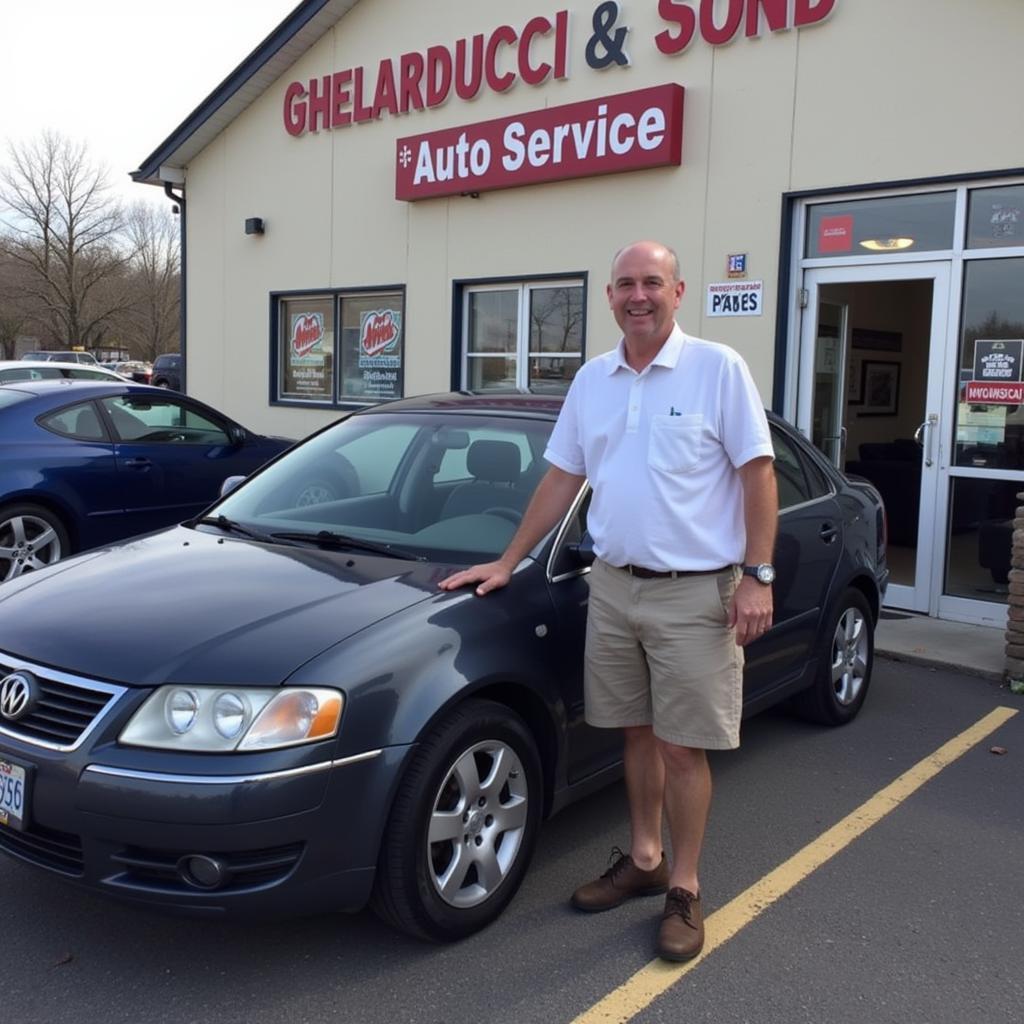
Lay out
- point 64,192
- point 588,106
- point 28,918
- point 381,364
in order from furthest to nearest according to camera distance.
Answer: point 64,192, point 381,364, point 588,106, point 28,918

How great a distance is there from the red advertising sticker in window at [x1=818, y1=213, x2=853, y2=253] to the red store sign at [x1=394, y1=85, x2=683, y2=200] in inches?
50.1

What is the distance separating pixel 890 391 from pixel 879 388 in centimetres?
24

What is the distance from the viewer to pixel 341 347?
11.3 meters

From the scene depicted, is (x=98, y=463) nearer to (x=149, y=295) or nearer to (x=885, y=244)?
(x=885, y=244)

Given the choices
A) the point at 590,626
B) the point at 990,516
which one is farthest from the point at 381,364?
the point at 590,626

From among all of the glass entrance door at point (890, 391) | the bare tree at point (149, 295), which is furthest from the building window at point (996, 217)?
→ the bare tree at point (149, 295)

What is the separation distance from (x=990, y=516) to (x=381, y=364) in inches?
239

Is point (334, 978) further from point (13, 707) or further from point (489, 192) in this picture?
point (489, 192)

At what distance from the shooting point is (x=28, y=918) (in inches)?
125

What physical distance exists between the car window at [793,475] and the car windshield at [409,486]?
117 cm

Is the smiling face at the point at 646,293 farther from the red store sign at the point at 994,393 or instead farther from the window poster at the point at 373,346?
the window poster at the point at 373,346

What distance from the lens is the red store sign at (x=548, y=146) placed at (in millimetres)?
8180

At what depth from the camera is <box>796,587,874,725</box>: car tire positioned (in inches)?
192

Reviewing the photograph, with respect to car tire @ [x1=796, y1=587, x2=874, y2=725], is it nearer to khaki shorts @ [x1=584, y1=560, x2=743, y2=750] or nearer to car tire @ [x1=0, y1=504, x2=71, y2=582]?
khaki shorts @ [x1=584, y1=560, x2=743, y2=750]
